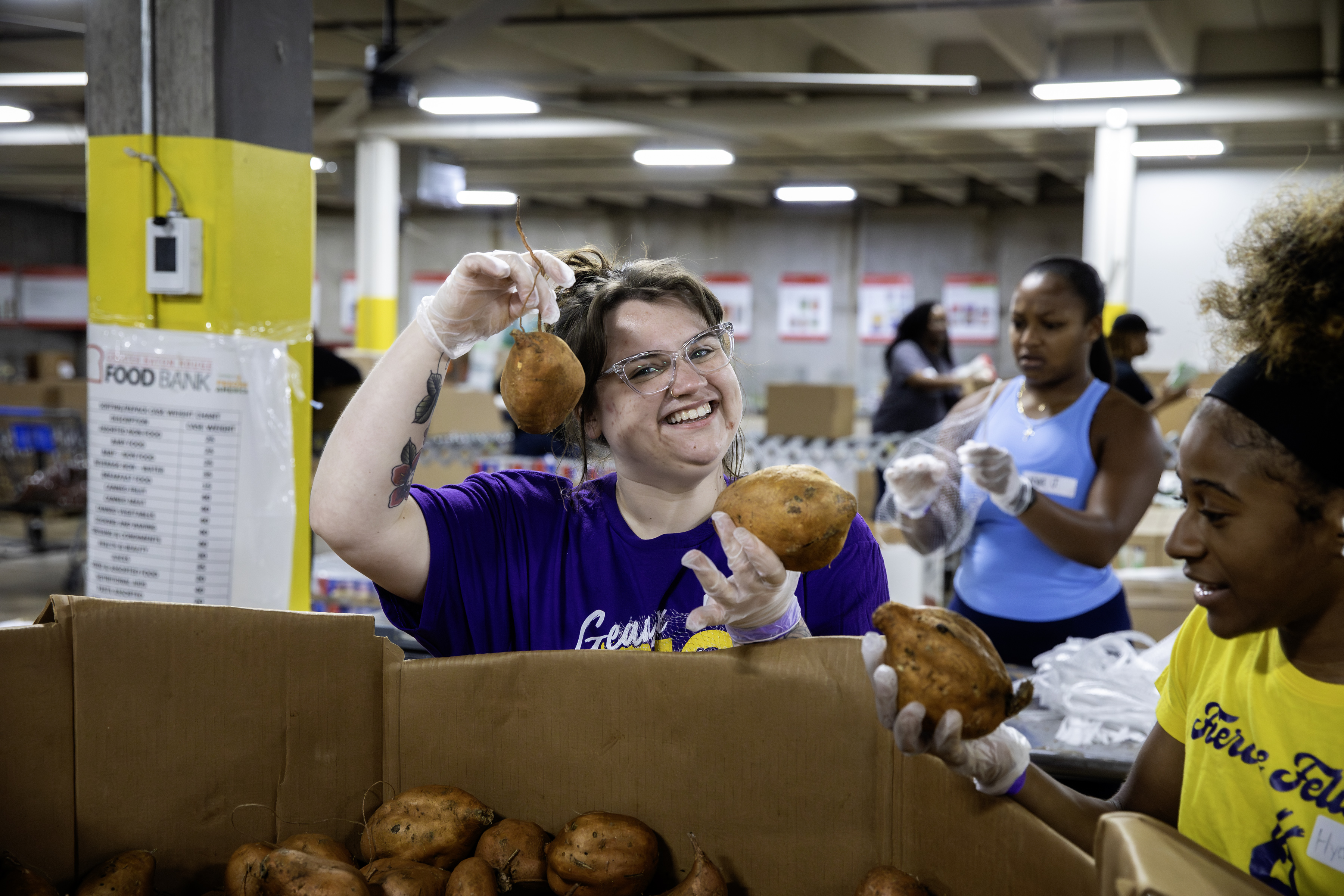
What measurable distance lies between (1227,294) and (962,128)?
907cm

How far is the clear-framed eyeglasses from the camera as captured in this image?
1443 millimetres

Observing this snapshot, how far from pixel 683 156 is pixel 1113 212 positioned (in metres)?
4.35

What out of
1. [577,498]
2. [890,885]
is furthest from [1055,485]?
[890,885]

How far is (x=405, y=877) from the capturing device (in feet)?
3.89

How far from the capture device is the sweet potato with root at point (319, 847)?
1.16 m

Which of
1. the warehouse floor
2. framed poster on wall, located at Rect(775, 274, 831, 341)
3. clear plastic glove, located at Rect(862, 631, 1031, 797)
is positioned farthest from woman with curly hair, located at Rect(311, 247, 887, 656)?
framed poster on wall, located at Rect(775, 274, 831, 341)

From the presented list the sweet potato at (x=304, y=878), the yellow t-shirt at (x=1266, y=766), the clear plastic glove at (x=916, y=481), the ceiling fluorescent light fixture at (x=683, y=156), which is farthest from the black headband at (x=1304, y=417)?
the ceiling fluorescent light fixture at (x=683, y=156)

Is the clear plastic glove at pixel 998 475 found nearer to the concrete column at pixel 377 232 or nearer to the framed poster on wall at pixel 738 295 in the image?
the concrete column at pixel 377 232

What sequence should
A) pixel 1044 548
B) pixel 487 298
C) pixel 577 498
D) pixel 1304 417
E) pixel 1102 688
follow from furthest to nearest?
pixel 1044 548 < pixel 1102 688 < pixel 577 498 < pixel 487 298 < pixel 1304 417

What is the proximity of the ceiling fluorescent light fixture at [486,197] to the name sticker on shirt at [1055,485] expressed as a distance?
11989 millimetres

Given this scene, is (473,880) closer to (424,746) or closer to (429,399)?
(424,746)

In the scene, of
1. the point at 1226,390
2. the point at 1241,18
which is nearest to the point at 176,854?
the point at 1226,390

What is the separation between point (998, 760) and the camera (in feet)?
3.30

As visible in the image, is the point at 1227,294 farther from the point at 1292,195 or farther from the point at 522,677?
the point at 522,677
